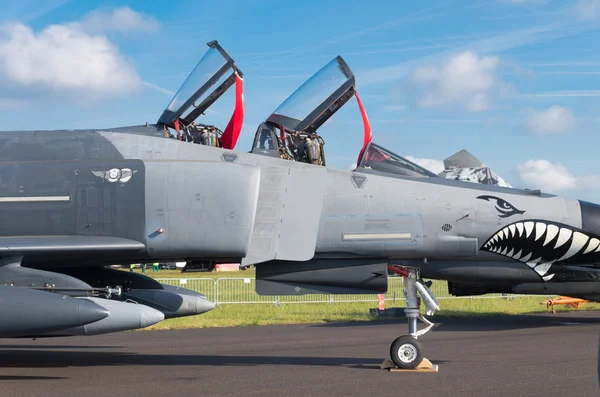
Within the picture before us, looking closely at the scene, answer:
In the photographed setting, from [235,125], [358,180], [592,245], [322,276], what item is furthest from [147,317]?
A: [592,245]

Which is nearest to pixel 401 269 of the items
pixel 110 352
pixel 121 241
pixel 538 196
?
pixel 538 196

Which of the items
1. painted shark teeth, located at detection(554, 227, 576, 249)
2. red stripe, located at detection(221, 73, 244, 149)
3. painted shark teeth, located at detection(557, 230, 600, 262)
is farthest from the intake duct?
painted shark teeth, located at detection(557, 230, 600, 262)

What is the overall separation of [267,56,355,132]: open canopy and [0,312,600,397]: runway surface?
316cm

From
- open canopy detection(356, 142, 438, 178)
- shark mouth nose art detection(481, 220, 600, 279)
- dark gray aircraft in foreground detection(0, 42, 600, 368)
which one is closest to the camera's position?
dark gray aircraft in foreground detection(0, 42, 600, 368)

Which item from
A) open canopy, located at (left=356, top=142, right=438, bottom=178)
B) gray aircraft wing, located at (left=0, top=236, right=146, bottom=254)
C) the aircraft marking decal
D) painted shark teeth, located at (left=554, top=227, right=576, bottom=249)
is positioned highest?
open canopy, located at (left=356, top=142, right=438, bottom=178)

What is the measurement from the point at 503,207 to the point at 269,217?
2848 mm

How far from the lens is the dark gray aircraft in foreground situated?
901 cm

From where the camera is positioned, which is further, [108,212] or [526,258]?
[526,258]

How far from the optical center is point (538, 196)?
955cm

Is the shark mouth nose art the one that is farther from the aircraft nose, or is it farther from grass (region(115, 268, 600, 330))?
grass (region(115, 268, 600, 330))

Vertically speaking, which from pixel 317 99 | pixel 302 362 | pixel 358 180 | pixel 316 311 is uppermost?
pixel 317 99

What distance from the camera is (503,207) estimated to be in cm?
931

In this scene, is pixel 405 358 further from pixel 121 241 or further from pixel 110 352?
pixel 110 352

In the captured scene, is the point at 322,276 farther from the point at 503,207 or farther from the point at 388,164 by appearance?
the point at 503,207
